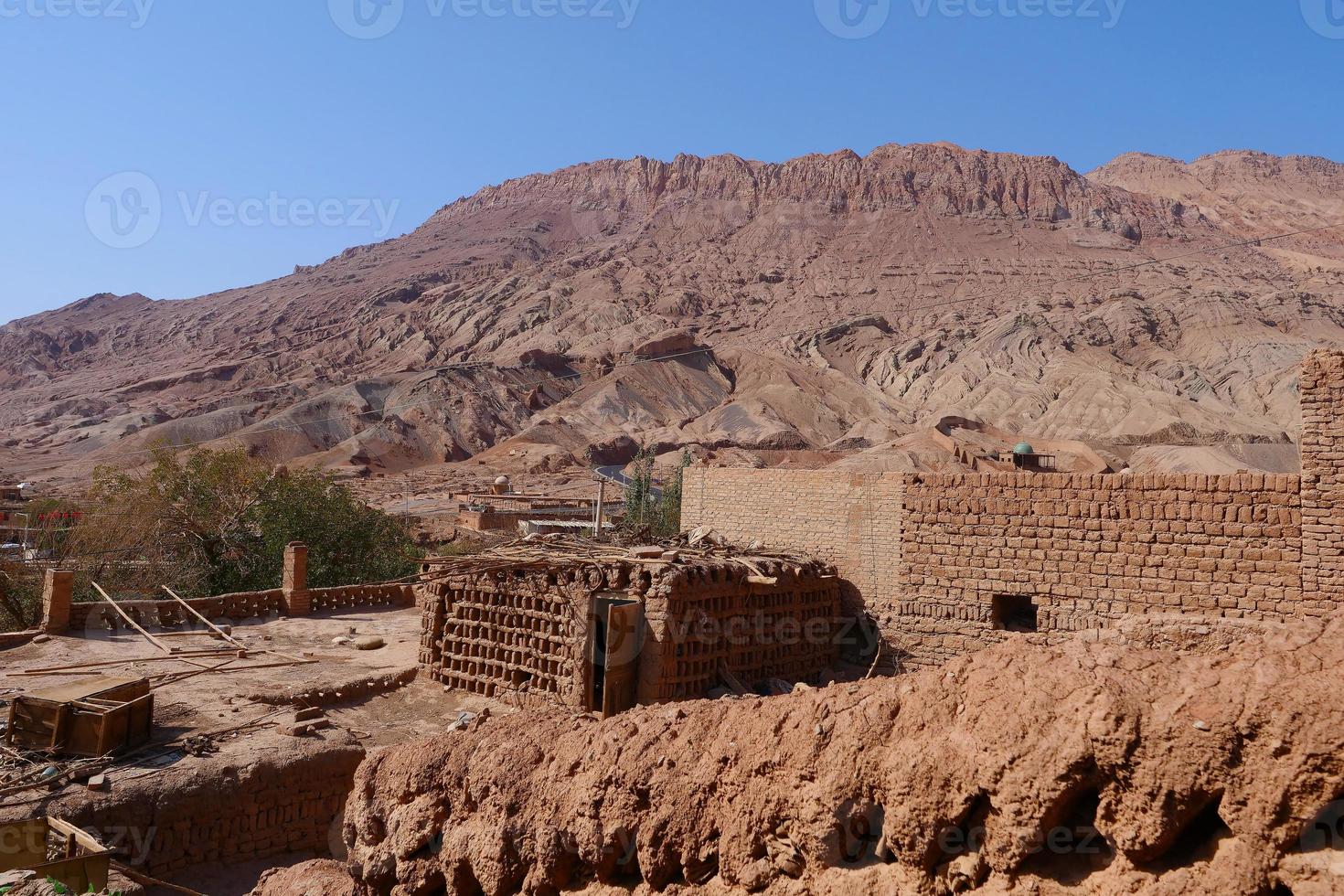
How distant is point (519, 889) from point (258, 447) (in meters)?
59.0

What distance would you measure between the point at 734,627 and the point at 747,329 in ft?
232

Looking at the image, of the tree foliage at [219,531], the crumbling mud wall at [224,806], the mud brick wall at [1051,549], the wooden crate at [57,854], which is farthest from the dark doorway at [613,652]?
the tree foliage at [219,531]

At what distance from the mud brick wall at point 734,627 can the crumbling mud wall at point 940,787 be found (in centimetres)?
644

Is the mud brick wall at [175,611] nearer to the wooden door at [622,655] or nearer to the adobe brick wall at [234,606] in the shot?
the adobe brick wall at [234,606]

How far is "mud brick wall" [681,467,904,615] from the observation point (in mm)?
12141

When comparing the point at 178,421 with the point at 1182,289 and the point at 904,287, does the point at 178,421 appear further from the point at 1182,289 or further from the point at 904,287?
the point at 1182,289

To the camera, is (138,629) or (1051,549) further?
(138,629)

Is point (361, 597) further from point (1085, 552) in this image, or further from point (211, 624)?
point (1085, 552)

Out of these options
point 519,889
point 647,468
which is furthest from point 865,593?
point 647,468

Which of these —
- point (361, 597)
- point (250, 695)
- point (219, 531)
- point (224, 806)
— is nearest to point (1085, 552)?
point (224, 806)

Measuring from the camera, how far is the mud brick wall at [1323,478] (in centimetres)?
850

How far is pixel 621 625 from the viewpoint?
10.6 meters

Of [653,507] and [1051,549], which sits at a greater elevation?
[1051,549]

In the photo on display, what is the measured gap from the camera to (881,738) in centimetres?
301
